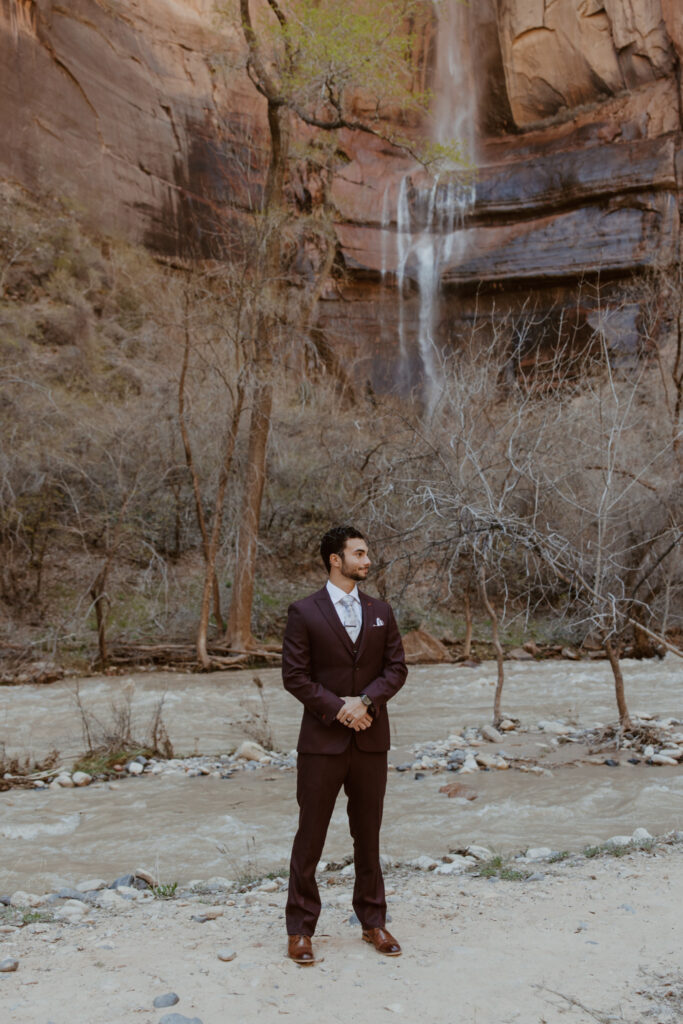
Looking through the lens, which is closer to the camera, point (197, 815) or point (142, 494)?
point (197, 815)

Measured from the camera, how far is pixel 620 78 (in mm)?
28391

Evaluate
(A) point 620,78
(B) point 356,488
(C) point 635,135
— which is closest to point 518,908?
(B) point 356,488

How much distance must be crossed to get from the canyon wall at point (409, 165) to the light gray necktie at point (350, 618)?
22267mm

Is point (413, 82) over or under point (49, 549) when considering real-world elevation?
over

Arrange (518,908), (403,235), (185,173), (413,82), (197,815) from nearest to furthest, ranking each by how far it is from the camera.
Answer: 1. (518,908)
2. (197,815)
3. (185,173)
4. (403,235)
5. (413,82)

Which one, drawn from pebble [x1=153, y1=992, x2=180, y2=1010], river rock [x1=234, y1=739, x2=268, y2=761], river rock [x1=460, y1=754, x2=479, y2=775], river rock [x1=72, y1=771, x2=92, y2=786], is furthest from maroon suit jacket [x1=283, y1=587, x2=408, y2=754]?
river rock [x1=234, y1=739, x2=268, y2=761]

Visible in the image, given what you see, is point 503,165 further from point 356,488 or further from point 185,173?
point 356,488

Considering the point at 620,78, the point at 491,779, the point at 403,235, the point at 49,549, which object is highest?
the point at 620,78

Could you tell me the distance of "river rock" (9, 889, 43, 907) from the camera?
4594 millimetres

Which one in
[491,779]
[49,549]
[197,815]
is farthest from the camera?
[49,549]

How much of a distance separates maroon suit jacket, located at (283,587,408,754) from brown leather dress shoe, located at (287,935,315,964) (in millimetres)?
750

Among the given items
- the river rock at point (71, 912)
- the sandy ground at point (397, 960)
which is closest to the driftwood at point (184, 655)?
the river rock at point (71, 912)

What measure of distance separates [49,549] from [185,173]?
15.2 metres

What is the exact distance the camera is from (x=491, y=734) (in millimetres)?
9117
